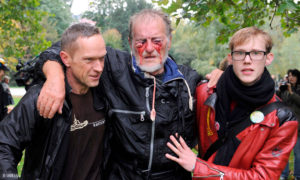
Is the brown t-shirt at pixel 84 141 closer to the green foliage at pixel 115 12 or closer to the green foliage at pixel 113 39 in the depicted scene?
the green foliage at pixel 113 39

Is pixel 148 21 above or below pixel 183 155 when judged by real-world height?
above

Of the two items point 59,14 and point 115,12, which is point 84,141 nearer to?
point 115,12

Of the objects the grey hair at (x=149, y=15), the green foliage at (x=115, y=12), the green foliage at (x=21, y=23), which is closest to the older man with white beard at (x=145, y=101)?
the grey hair at (x=149, y=15)

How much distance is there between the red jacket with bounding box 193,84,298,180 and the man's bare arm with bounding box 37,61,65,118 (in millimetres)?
1239

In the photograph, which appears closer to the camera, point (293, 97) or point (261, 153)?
point (261, 153)

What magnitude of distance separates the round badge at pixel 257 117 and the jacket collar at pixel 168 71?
72cm

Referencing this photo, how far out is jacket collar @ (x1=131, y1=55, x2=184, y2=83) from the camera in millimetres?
2418

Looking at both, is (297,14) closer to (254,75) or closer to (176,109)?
(254,75)

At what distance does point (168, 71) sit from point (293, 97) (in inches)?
166

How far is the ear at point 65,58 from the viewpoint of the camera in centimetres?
223

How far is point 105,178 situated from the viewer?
2518 mm

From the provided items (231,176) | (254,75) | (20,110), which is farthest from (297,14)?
(20,110)

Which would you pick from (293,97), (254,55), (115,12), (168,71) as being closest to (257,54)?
(254,55)

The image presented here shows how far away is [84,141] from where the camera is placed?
2.29m
